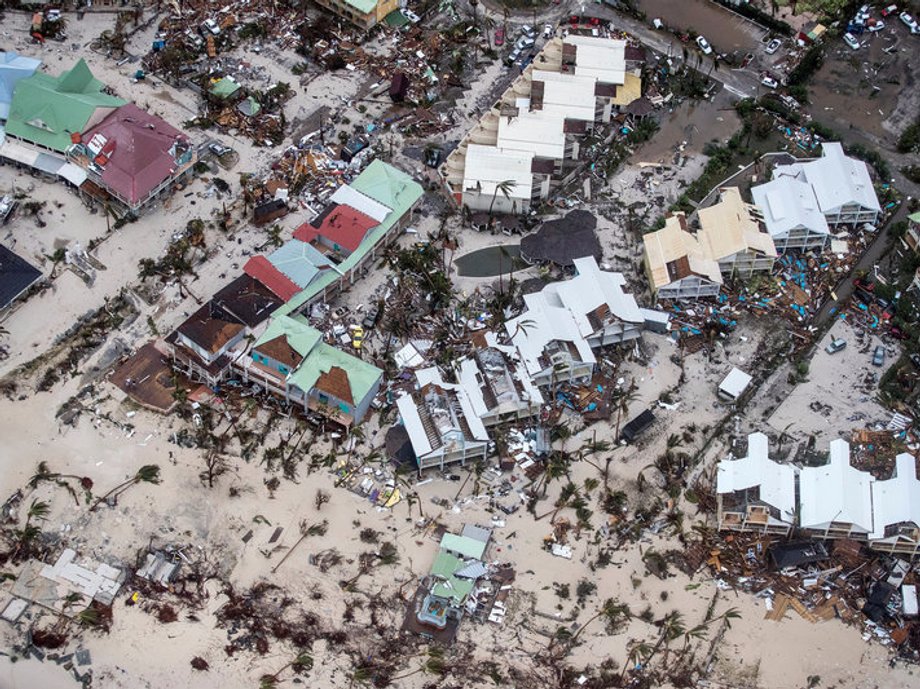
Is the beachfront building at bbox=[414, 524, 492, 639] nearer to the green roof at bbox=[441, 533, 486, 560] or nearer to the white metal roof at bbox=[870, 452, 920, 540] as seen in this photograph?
the green roof at bbox=[441, 533, 486, 560]

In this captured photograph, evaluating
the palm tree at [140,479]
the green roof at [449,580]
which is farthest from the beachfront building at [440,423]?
the palm tree at [140,479]

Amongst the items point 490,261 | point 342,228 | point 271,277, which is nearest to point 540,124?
point 490,261

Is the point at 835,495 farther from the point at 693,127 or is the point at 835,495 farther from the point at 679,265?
the point at 693,127

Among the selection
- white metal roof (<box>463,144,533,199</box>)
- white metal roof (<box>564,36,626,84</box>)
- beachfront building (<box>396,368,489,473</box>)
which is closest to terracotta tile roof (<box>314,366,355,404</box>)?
beachfront building (<box>396,368,489,473</box>)

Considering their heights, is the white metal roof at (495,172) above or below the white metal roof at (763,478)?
above

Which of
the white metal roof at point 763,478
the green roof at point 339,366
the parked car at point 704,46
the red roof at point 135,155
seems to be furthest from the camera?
the parked car at point 704,46

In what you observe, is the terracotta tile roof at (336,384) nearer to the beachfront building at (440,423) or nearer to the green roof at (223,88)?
the beachfront building at (440,423)

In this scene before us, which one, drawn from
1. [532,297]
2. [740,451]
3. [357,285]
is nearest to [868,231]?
[740,451]

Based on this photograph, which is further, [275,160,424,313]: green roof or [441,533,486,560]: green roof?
[275,160,424,313]: green roof
